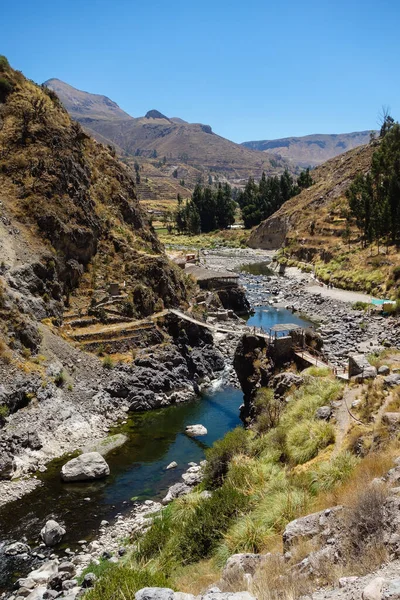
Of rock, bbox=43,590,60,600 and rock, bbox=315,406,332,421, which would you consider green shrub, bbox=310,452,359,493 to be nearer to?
rock, bbox=315,406,332,421

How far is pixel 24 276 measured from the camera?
3319 centimetres

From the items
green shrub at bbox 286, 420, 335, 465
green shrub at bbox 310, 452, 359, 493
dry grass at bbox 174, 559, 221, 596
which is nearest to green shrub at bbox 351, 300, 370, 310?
green shrub at bbox 286, 420, 335, 465

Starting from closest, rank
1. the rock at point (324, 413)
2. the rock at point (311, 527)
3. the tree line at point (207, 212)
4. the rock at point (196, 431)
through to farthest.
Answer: the rock at point (311, 527), the rock at point (324, 413), the rock at point (196, 431), the tree line at point (207, 212)

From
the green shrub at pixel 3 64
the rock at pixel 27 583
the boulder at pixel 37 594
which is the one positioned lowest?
the rock at pixel 27 583

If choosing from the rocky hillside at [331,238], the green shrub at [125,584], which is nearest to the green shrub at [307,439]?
the green shrub at [125,584]

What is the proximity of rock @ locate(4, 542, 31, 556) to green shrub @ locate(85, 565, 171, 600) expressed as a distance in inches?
297

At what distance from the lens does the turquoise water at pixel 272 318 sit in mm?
50963

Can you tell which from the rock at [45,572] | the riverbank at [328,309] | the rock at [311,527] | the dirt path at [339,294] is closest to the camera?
the rock at [311,527]

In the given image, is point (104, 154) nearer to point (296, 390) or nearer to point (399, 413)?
point (296, 390)

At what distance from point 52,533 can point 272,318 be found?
39529 mm

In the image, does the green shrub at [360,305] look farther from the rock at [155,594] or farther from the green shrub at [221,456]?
the rock at [155,594]

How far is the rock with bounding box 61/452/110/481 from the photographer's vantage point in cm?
2178

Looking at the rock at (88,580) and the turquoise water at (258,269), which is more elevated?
the turquoise water at (258,269)

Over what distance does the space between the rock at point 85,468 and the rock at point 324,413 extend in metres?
10.6
